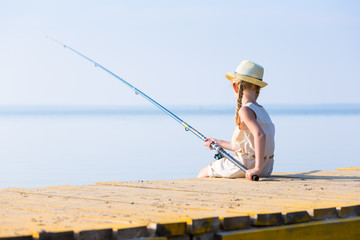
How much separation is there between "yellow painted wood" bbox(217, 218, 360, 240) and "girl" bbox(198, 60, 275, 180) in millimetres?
1734

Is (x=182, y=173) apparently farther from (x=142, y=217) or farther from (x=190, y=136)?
(x=190, y=136)

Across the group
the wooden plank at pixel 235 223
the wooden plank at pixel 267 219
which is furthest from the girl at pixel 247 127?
the wooden plank at pixel 235 223

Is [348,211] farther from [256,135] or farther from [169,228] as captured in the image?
[256,135]

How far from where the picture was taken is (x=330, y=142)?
21.8m

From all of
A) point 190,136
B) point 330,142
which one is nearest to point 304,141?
point 330,142

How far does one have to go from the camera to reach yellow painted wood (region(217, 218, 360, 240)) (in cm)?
348

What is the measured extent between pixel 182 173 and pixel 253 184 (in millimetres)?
7916

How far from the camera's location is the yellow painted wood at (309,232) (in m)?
3.48

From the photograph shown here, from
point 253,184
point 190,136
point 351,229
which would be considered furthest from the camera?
point 190,136

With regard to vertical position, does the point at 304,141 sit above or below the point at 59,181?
above

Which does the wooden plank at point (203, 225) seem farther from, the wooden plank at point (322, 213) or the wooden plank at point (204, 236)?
the wooden plank at point (322, 213)

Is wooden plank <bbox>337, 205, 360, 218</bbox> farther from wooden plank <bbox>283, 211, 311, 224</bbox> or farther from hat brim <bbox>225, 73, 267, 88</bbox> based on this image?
hat brim <bbox>225, 73, 267, 88</bbox>

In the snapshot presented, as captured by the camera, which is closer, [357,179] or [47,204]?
[47,204]

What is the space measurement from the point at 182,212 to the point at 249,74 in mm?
2437
